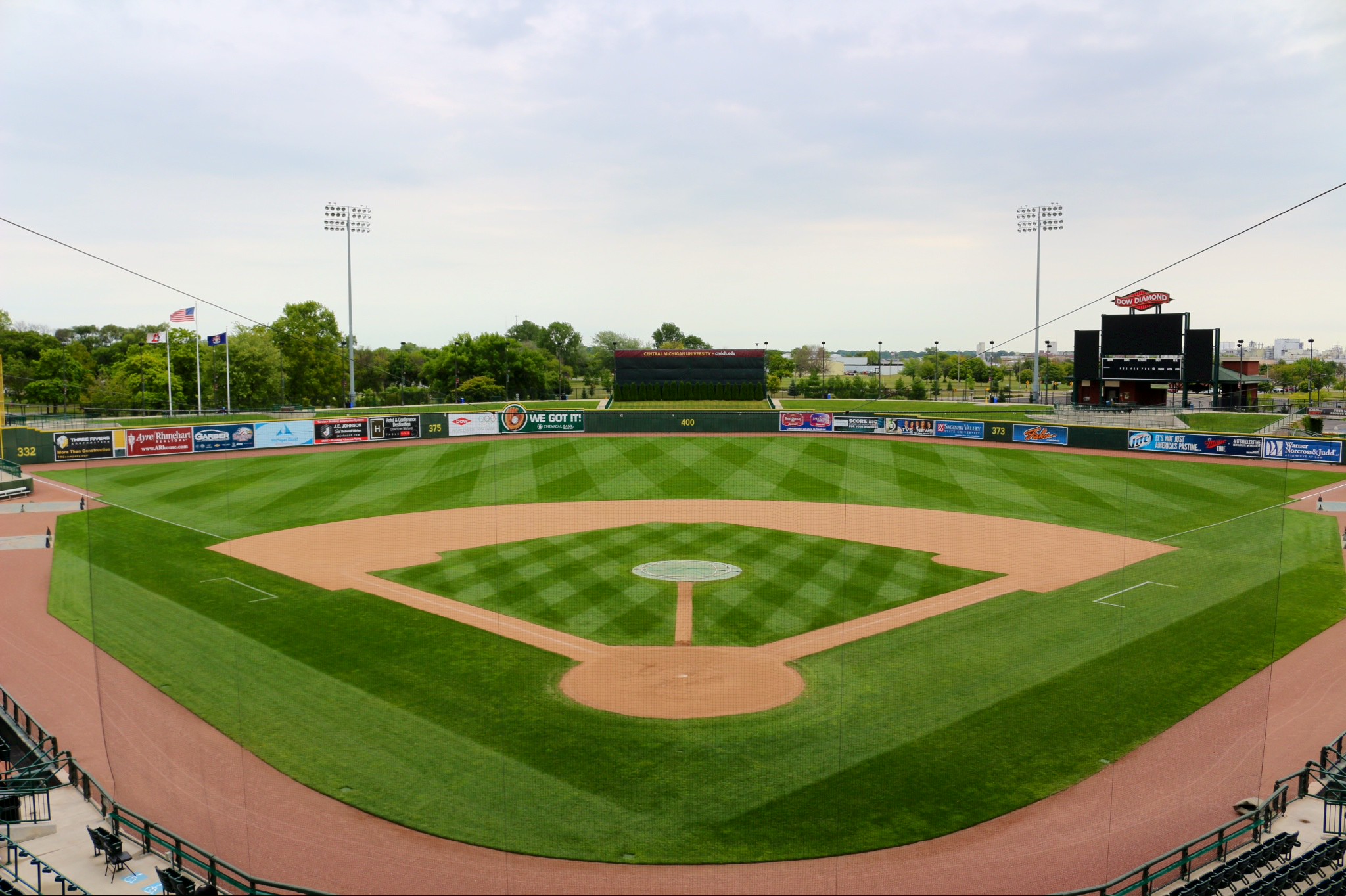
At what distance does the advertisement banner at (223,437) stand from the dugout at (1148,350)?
197 ft

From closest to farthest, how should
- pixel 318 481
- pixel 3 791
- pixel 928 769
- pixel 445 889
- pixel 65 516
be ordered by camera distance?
pixel 445 889, pixel 3 791, pixel 928 769, pixel 65 516, pixel 318 481

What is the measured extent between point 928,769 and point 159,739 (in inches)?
488

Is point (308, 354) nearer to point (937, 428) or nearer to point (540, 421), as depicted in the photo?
point (540, 421)

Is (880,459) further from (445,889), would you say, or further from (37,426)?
(37,426)

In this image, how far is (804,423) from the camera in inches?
2264

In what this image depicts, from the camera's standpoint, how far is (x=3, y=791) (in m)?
11.9

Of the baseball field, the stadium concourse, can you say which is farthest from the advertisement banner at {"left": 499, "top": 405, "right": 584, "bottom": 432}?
the stadium concourse

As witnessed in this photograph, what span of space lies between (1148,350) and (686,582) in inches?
2268

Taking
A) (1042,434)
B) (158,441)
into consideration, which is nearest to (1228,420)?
(1042,434)

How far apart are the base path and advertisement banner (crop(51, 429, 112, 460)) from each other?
71.6 ft

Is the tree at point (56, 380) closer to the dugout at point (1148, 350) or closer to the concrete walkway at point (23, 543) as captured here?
the concrete walkway at point (23, 543)

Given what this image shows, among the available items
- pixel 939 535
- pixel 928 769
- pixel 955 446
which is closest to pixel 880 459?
pixel 955 446

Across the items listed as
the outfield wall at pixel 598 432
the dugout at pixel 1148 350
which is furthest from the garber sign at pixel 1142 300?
the outfield wall at pixel 598 432

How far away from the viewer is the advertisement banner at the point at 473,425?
2195 inches
